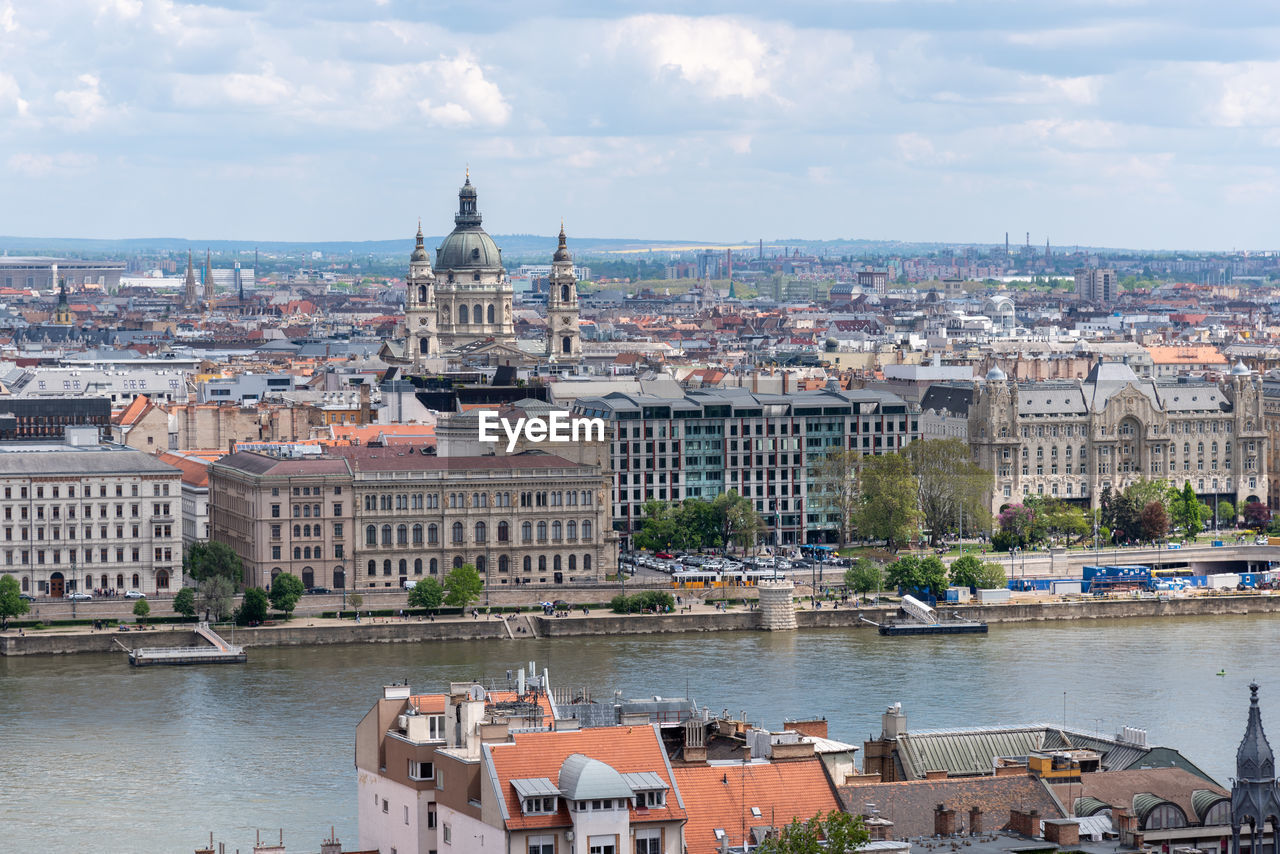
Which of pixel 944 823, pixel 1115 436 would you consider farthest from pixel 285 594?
pixel 944 823

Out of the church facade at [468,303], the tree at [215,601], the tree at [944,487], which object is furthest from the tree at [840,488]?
the church facade at [468,303]

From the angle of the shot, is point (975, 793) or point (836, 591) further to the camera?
point (836, 591)

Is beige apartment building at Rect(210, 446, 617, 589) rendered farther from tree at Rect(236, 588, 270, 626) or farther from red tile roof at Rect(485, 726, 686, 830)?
red tile roof at Rect(485, 726, 686, 830)

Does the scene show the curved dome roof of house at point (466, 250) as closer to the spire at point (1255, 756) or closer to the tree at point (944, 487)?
the tree at point (944, 487)

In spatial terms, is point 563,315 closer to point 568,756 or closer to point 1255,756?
point 1255,756

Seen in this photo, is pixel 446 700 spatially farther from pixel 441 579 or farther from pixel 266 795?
pixel 441 579

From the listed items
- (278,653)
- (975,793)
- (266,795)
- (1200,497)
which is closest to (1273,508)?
(1200,497)
